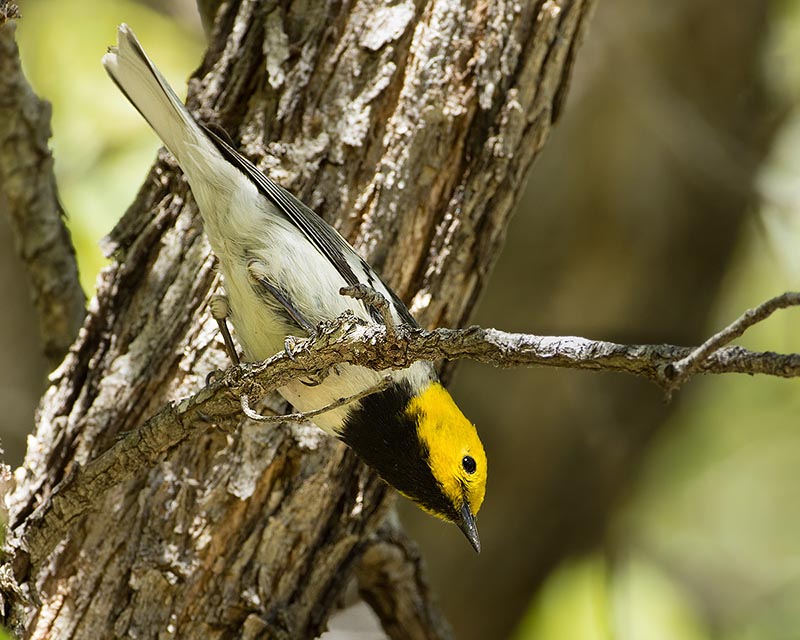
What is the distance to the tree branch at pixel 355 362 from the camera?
1843 mm

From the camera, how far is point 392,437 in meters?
3.05

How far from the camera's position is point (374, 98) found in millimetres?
3516

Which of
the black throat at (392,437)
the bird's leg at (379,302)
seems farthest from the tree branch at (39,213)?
the bird's leg at (379,302)

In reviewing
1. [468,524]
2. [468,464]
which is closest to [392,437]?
[468,464]

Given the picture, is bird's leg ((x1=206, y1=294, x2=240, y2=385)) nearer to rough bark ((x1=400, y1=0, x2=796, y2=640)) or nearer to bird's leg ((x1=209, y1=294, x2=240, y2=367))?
bird's leg ((x1=209, y1=294, x2=240, y2=367))

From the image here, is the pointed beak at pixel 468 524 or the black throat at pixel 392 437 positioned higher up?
the black throat at pixel 392 437

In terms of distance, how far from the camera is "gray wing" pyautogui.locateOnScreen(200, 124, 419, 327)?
309cm

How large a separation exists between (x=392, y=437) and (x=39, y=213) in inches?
72.9

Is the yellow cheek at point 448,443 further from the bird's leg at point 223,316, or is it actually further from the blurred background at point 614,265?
the blurred background at point 614,265

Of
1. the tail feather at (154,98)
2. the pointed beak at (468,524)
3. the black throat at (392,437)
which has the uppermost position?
the tail feather at (154,98)

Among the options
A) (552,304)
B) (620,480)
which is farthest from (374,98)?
(620,480)

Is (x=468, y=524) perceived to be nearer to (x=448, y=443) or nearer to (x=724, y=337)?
(x=448, y=443)

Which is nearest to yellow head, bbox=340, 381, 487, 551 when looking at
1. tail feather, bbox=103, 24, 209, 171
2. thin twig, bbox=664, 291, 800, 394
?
tail feather, bbox=103, 24, 209, 171

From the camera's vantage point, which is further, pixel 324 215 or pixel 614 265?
Result: pixel 614 265
